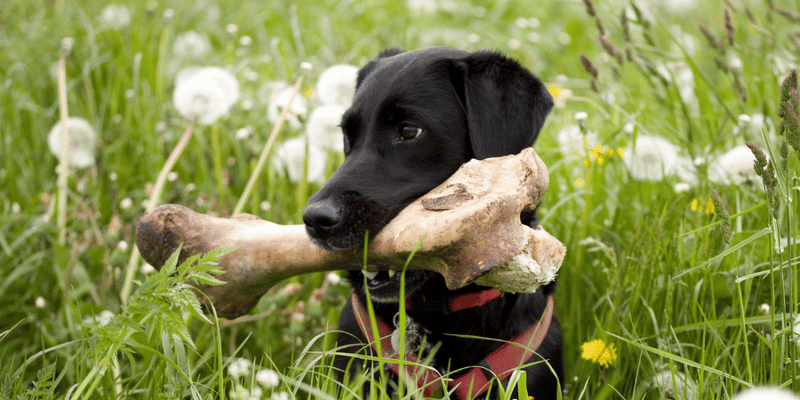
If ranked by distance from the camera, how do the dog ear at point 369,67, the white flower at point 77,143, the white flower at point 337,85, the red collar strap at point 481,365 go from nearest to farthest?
the red collar strap at point 481,365 → the dog ear at point 369,67 → the white flower at point 337,85 → the white flower at point 77,143

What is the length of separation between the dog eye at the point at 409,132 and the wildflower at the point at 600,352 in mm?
954

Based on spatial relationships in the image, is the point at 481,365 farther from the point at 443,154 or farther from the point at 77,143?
the point at 77,143

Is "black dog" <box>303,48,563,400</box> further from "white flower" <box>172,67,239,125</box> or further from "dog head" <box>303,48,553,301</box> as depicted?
"white flower" <box>172,67,239,125</box>

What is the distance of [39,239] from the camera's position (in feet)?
9.25

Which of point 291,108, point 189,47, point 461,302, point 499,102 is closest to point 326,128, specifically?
point 291,108

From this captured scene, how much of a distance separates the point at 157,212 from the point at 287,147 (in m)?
1.51

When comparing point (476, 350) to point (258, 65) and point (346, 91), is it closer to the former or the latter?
point (346, 91)

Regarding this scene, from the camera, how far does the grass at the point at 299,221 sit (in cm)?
169

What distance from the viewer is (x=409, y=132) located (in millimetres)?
1984

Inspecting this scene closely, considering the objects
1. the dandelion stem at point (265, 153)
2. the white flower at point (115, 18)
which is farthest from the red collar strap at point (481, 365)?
the white flower at point (115, 18)

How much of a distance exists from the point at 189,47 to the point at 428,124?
11.6 feet

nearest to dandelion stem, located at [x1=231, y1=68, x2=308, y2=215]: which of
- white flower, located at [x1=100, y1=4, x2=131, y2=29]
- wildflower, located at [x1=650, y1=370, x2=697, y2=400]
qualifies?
wildflower, located at [x1=650, y1=370, x2=697, y2=400]

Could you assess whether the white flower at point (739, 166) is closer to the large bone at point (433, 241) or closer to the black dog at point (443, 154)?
the black dog at point (443, 154)

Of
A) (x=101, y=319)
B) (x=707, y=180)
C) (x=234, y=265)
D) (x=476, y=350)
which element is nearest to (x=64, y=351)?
(x=101, y=319)
